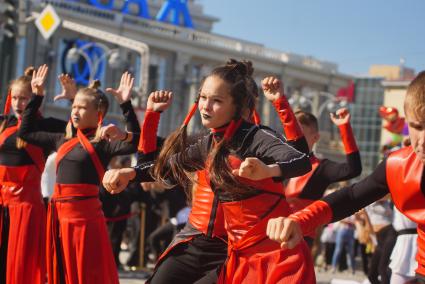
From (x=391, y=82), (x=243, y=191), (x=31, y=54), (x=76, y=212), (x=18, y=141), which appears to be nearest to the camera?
(x=243, y=191)

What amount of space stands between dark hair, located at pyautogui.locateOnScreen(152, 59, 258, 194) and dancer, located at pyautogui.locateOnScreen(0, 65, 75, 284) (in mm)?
2440

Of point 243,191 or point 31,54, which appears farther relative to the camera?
point 31,54

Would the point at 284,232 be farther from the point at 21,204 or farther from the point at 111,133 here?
the point at 21,204

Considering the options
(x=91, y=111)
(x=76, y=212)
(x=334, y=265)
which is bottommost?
(x=334, y=265)

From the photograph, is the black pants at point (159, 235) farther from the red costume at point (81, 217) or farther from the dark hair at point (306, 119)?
the red costume at point (81, 217)

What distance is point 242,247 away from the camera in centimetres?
523

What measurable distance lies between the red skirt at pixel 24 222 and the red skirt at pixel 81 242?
2.23ft

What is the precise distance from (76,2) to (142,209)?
4355 centimetres

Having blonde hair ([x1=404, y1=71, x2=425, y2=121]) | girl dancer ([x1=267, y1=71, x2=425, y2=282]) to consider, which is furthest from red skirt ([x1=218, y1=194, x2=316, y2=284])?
blonde hair ([x1=404, y1=71, x2=425, y2=121])

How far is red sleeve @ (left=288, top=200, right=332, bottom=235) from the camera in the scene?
12.9 ft

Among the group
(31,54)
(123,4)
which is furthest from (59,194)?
(123,4)

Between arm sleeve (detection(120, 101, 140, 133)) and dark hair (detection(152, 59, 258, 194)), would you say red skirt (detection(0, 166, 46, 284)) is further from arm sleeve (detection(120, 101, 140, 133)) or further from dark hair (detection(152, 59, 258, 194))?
dark hair (detection(152, 59, 258, 194))

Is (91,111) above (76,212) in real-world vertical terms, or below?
above

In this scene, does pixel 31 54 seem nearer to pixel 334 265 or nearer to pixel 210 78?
pixel 334 265
